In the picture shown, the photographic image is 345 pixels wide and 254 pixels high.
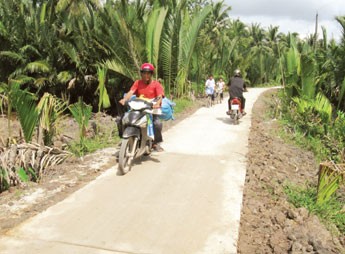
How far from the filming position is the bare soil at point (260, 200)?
141 inches

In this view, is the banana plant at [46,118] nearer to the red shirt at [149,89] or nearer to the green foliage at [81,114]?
the green foliage at [81,114]

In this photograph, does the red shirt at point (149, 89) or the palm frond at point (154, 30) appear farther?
the palm frond at point (154, 30)

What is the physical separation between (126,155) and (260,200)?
194 centimetres

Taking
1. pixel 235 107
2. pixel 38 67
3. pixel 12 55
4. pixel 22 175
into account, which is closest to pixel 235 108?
pixel 235 107

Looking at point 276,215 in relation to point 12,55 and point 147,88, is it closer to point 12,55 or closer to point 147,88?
point 147,88

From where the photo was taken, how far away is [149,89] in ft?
19.3

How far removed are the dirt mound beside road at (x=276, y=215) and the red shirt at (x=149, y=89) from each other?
186cm

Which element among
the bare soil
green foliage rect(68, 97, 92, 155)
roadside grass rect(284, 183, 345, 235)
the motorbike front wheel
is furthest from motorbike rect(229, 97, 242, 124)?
the motorbike front wheel

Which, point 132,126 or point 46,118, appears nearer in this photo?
point 132,126

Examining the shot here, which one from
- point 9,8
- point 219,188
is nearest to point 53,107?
point 219,188

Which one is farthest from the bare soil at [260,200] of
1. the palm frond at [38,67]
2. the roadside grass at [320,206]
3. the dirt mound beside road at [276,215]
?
the palm frond at [38,67]

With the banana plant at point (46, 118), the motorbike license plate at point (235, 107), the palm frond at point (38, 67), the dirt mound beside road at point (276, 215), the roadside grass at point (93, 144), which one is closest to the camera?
the dirt mound beside road at point (276, 215)

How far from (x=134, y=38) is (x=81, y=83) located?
4260mm

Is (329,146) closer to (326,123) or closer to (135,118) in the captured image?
(326,123)
